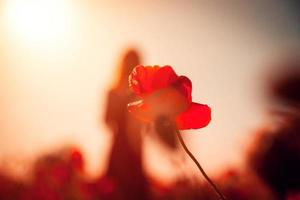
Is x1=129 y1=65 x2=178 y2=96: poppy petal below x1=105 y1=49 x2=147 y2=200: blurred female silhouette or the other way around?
the other way around

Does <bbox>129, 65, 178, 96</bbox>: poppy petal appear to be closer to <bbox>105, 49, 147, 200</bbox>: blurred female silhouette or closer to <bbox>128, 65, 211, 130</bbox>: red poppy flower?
<bbox>128, 65, 211, 130</bbox>: red poppy flower

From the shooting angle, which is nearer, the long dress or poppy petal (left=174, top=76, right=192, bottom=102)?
poppy petal (left=174, top=76, right=192, bottom=102)

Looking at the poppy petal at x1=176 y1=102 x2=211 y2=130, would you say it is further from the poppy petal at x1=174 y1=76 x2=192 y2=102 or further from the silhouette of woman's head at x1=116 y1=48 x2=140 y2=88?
the silhouette of woman's head at x1=116 y1=48 x2=140 y2=88

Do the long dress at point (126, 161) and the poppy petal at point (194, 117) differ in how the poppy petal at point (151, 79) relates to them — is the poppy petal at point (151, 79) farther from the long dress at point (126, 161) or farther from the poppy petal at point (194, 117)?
the long dress at point (126, 161)

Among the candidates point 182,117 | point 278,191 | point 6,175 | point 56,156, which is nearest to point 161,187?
point 278,191

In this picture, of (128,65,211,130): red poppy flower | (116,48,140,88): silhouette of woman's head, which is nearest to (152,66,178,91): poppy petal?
(128,65,211,130): red poppy flower

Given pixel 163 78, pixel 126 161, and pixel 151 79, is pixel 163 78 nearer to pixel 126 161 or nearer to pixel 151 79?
pixel 151 79

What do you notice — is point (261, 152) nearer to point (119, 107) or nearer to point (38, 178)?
A: point (119, 107)

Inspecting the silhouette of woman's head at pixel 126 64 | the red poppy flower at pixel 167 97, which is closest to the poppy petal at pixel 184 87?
the red poppy flower at pixel 167 97
